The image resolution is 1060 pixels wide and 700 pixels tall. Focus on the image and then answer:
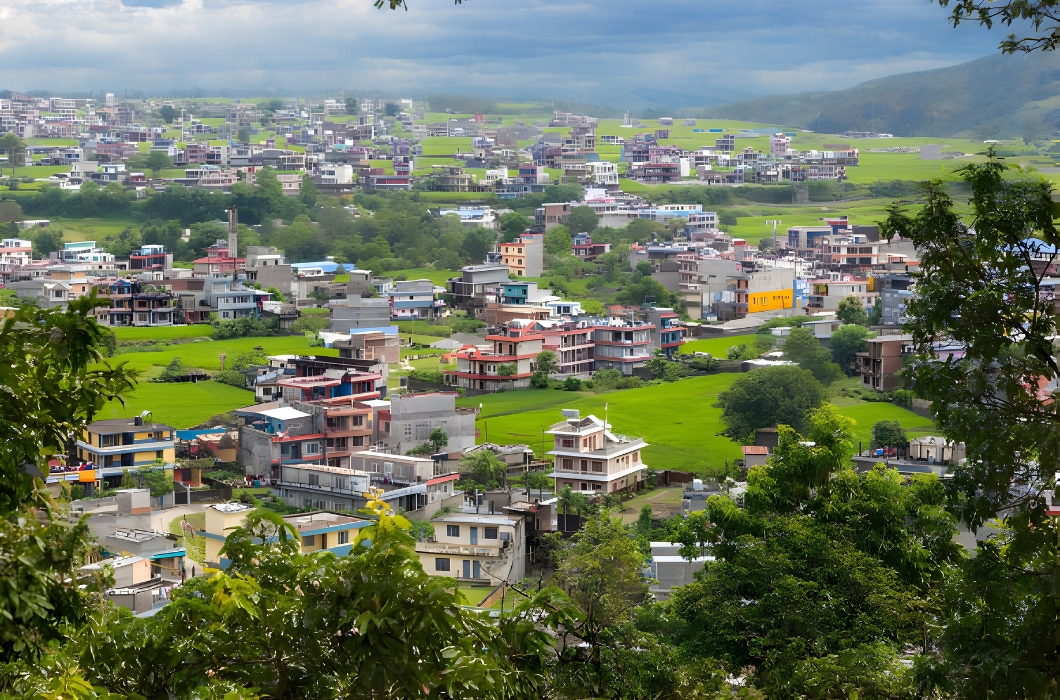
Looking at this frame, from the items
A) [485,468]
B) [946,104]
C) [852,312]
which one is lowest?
[485,468]

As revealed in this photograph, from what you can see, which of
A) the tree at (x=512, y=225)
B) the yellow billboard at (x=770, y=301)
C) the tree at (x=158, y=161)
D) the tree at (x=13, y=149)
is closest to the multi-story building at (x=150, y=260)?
the tree at (x=512, y=225)

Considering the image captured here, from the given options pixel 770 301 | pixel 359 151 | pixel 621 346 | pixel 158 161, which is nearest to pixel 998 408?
pixel 621 346

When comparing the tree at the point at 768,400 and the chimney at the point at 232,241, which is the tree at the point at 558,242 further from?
the tree at the point at 768,400

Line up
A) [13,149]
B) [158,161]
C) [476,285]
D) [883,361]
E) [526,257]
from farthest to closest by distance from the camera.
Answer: [158,161] < [13,149] < [526,257] < [476,285] < [883,361]

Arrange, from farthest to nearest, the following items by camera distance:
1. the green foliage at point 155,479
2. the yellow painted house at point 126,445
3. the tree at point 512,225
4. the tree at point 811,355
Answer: the tree at point 512,225 → the tree at point 811,355 → the yellow painted house at point 126,445 → the green foliage at point 155,479

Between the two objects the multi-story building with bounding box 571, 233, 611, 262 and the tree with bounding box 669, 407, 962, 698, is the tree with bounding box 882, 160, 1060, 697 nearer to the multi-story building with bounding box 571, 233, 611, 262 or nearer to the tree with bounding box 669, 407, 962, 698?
the tree with bounding box 669, 407, 962, 698

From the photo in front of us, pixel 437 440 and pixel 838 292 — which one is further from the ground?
pixel 838 292

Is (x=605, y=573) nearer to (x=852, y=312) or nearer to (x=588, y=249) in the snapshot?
(x=852, y=312)

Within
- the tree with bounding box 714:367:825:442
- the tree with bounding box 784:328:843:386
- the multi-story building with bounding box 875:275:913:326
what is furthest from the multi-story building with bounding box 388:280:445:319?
the tree with bounding box 714:367:825:442
